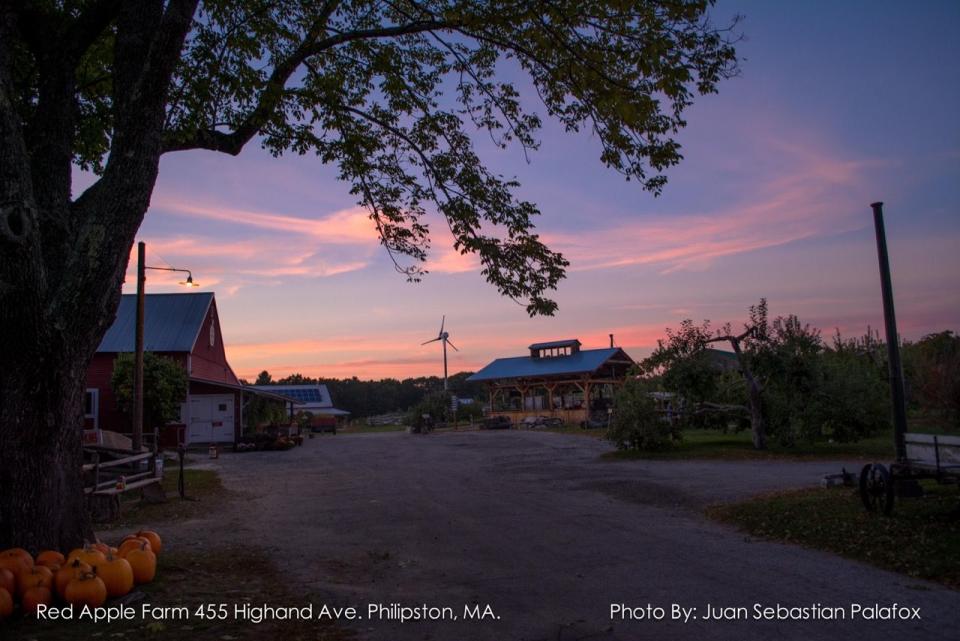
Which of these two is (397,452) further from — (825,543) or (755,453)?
(825,543)

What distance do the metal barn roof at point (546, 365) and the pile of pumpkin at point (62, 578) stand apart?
4071 centimetres

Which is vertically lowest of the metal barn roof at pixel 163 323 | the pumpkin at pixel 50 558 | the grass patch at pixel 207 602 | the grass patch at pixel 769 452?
the grass patch at pixel 769 452

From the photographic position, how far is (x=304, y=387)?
7775 cm

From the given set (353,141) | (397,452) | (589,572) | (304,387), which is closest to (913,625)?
(589,572)

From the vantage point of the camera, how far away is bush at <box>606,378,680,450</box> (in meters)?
22.5

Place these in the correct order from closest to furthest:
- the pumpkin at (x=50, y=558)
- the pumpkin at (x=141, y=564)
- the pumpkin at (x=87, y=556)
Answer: the pumpkin at (x=87, y=556), the pumpkin at (x=50, y=558), the pumpkin at (x=141, y=564)

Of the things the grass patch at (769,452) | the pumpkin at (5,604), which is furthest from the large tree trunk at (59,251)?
the grass patch at (769,452)

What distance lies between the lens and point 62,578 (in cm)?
600

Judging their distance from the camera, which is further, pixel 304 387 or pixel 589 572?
pixel 304 387

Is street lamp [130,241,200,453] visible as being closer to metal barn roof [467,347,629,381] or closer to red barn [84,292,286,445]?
red barn [84,292,286,445]

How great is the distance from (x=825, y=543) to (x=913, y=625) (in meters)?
3.18

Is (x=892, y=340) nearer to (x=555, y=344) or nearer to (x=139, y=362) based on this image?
(x=139, y=362)

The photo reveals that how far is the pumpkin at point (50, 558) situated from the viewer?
6.31m

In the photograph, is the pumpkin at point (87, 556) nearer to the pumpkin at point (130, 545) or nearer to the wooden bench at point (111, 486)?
the pumpkin at point (130, 545)
